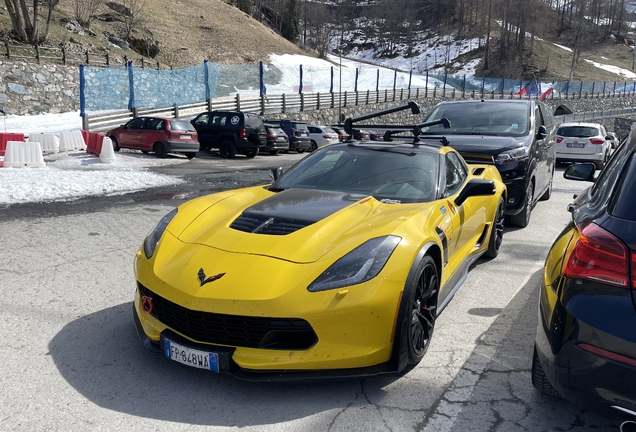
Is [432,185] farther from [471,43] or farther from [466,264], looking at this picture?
[471,43]

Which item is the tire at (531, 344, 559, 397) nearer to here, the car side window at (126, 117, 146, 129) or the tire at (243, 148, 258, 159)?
the car side window at (126, 117, 146, 129)

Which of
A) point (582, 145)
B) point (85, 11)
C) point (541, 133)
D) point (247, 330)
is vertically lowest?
point (582, 145)

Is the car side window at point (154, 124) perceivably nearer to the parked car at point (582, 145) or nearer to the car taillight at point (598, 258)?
the parked car at point (582, 145)

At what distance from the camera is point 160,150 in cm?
1867

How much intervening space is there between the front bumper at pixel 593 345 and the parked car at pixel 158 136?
56.1ft

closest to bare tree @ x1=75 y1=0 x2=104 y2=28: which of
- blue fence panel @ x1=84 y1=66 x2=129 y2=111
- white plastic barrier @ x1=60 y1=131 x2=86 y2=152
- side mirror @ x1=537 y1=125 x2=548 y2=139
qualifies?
blue fence panel @ x1=84 y1=66 x2=129 y2=111

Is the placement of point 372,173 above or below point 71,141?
above

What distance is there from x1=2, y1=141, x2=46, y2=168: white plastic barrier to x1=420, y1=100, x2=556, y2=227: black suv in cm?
976

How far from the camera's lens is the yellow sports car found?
3.05 metres

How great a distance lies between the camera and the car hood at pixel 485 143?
25.3 ft

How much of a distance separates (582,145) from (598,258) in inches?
695

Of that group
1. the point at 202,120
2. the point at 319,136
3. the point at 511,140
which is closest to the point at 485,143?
the point at 511,140

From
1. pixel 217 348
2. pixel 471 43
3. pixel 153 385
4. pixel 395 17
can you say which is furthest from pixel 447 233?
pixel 395 17

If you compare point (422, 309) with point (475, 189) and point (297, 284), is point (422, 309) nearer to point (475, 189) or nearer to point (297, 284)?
point (297, 284)
